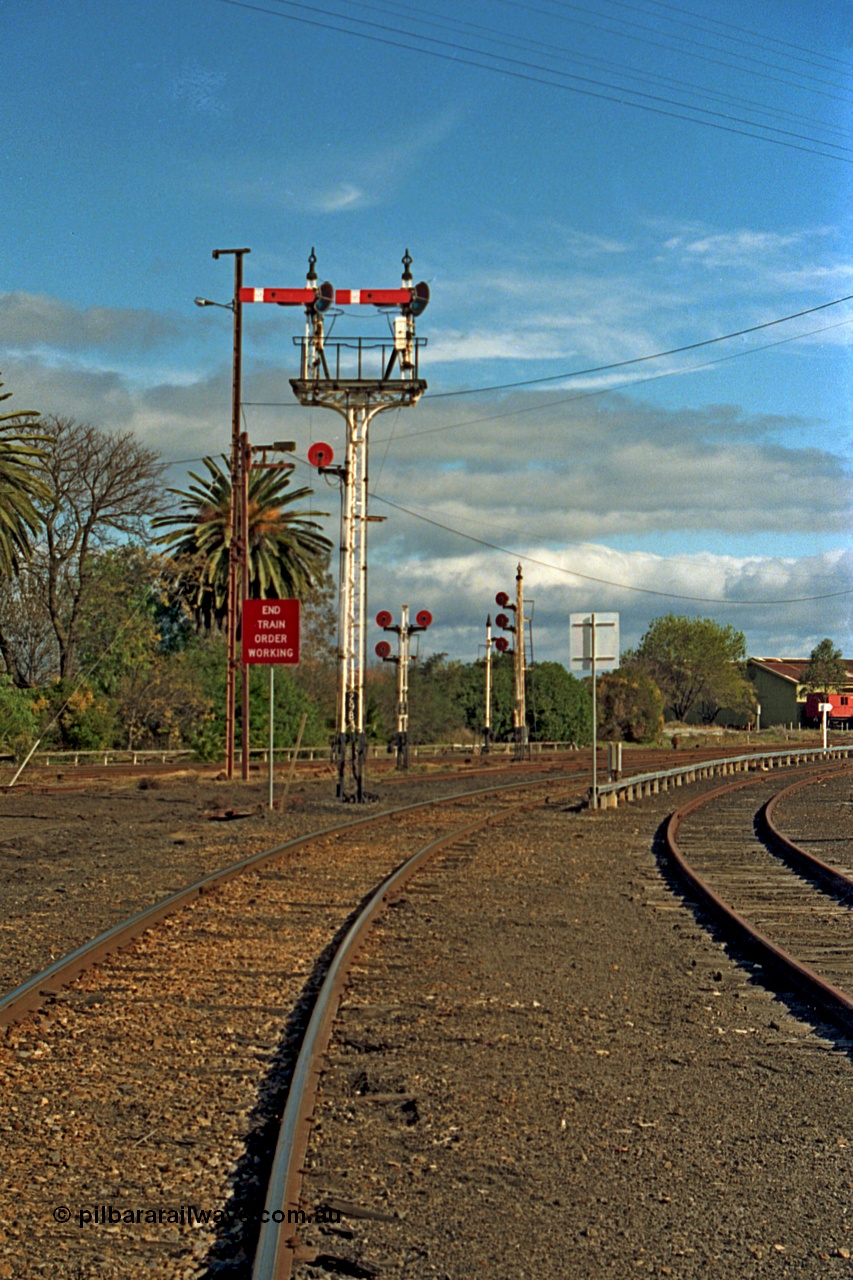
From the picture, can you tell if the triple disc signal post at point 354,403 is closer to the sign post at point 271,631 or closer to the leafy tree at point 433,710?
the sign post at point 271,631

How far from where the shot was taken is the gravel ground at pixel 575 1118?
4.42 meters

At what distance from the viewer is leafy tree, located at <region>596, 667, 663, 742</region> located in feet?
261

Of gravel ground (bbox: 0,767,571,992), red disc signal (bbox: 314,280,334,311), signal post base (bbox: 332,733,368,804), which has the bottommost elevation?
gravel ground (bbox: 0,767,571,992)

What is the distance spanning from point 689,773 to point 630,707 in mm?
41739

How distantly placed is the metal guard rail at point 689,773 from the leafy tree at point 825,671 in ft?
192

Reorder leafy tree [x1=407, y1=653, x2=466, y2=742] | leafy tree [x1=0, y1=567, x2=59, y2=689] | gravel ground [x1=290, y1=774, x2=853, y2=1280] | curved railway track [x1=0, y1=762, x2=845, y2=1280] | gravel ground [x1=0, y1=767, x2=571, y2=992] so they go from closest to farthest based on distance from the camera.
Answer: gravel ground [x1=290, y1=774, x2=853, y2=1280] → curved railway track [x1=0, y1=762, x2=845, y2=1280] → gravel ground [x1=0, y1=767, x2=571, y2=992] → leafy tree [x1=0, y1=567, x2=59, y2=689] → leafy tree [x1=407, y1=653, x2=466, y2=742]

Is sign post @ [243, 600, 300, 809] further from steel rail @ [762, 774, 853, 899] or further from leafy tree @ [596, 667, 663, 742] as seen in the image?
leafy tree @ [596, 667, 663, 742]

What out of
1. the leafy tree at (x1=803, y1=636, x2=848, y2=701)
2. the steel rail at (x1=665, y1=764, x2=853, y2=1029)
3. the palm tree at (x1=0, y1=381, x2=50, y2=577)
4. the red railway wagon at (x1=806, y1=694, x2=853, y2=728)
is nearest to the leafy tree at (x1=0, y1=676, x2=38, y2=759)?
the palm tree at (x1=0, y1=381, x2=50, y2=577)

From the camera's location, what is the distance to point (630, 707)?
79.7 meters

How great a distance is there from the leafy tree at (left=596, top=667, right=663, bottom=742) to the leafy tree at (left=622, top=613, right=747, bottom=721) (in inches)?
1405

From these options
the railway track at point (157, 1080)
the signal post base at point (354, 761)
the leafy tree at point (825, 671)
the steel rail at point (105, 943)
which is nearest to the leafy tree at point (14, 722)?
the signal post base at point (354, 761)

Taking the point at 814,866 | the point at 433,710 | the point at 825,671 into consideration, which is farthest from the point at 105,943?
the point at 825,671

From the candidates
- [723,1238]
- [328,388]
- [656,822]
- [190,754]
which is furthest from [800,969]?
[190,754]

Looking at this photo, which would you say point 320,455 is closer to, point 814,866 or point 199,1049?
point 814,866
